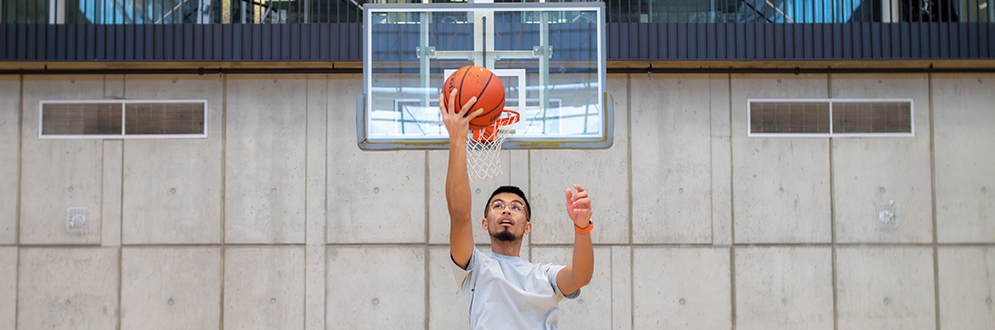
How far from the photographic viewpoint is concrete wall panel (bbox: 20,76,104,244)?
6000mm

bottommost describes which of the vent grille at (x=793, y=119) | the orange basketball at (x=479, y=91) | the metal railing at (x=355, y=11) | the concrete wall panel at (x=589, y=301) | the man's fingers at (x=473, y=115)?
the concrete wall panel at (x=589, y=301)

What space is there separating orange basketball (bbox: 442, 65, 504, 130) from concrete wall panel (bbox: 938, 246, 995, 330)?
528cm

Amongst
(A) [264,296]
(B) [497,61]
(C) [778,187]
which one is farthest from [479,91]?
(C) [778,187]

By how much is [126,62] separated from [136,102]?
0.42m

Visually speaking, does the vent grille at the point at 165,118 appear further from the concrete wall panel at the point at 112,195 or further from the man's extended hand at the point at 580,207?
the man's extended hand at the point at 580,207

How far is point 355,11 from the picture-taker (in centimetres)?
595

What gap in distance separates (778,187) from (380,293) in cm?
389

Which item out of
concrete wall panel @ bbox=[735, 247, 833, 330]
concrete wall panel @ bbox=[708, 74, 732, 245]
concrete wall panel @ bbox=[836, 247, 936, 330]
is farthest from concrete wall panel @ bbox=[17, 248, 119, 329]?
concrete wall panel @ bbox=[836, 247, 936, 330]

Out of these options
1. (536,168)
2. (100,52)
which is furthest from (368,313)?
(100,52)

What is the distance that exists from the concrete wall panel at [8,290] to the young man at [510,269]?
216 inches

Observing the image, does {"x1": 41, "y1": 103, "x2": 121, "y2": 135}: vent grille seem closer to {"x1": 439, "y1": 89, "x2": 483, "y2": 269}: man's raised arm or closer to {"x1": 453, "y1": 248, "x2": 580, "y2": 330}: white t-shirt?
{"x1": 453, "y1": 248, "x2": 580, "y2": 330}: white t-shirt

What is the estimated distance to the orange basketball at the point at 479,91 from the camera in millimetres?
2771

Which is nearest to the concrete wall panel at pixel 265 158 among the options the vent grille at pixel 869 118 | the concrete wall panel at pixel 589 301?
the concrete wall panel at pixel 589 301

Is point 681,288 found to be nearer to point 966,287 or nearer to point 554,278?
point 966,287
